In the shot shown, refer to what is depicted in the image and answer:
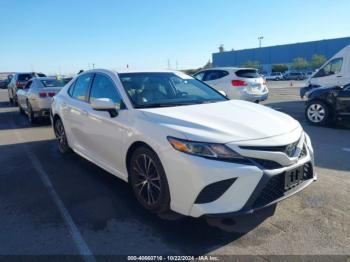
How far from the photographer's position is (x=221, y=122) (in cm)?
335

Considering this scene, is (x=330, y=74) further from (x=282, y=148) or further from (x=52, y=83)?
(x=282, y=148)

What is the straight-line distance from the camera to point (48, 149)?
686cm

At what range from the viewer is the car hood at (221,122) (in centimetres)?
308

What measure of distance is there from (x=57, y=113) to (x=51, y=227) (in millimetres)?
3208

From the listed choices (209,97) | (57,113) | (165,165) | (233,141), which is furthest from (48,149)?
(233,141)

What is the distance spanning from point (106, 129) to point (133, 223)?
1312 mm

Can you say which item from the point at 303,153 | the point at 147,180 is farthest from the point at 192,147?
the point at 303,153

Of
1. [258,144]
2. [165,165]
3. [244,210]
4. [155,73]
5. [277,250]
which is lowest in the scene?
[277,250]

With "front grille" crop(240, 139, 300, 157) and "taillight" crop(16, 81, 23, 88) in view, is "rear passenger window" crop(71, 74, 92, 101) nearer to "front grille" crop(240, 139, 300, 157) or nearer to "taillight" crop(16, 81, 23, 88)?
"front grille" crop(240, 139, 300, 157)

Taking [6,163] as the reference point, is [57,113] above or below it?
above

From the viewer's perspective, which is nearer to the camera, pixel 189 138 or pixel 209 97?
pixel 189 138

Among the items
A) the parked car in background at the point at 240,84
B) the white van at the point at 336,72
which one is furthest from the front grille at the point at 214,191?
the white van at the point at 336,72

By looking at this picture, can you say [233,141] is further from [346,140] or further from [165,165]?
[346,140]

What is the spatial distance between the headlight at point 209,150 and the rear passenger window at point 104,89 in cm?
143
